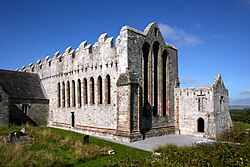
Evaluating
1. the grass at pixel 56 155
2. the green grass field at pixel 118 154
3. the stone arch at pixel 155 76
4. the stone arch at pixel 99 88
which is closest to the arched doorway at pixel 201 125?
the stone arch at pixel 155 76

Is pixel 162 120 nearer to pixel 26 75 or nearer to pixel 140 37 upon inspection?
pixel 140 37

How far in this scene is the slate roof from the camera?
29791 mm

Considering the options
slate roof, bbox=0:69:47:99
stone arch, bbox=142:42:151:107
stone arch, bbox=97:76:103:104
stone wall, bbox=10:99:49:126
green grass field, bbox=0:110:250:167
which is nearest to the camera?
green grass field, bbox=0:110:250:167

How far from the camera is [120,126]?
20.4 metres

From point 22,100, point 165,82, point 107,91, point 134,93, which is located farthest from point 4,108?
point 165,82

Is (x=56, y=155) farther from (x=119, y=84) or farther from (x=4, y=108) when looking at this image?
(x=4, y=108)

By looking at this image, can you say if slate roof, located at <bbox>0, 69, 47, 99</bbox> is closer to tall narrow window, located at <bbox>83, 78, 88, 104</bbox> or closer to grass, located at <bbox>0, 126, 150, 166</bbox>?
tall narrow window, located at <bbox>83, 78, 88, 104</bbox>

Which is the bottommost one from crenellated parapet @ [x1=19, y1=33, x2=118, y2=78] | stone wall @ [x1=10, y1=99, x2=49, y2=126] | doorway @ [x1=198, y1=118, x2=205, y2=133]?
doorway @ [x1=198, y1=118, x2=205, y2=133]

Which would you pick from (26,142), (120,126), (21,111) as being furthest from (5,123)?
(120,126)

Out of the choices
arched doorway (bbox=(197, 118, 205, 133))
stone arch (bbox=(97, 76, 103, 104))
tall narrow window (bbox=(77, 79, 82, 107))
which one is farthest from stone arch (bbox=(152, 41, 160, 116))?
tall narrow window (bbox=(77, 79, 82, 107))

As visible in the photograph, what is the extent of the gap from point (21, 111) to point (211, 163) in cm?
2614

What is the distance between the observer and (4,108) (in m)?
26.0

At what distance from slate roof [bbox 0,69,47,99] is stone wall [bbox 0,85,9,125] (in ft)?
9.56

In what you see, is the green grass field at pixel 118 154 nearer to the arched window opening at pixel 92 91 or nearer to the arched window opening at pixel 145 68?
A: the arched window opening at pixel 145 68
